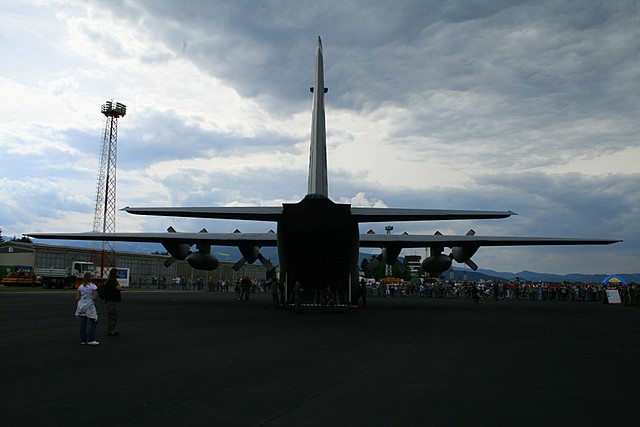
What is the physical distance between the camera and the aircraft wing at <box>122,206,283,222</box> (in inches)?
616

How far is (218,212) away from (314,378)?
31.9ft

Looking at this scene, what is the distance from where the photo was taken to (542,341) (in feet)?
36.8

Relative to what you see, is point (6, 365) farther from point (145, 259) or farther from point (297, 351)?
point (145, 259)

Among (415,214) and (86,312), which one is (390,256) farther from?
(86,312)

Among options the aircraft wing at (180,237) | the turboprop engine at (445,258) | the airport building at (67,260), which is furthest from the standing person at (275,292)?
the airport building at (67,260)

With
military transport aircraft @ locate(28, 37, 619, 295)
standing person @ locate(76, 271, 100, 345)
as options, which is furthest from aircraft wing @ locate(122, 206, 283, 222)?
standing person @ locate(76, 271, 100, 345)

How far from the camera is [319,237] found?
18344 millimetres

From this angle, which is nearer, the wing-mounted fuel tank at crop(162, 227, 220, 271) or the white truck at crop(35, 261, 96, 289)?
the wing-mounted fuel tank at crop(162, 227, 220, 271)

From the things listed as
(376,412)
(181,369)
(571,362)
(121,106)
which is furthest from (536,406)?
(121,106)

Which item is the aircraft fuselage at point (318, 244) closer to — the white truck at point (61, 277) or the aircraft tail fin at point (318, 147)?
the aircraft tail fin at point (318, 147)

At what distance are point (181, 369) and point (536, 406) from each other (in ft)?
14.8

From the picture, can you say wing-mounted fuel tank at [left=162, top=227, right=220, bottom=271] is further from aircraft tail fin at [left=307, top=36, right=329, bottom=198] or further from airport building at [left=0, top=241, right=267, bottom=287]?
airport building at [left=0, top=241, right=267, bottom=287]

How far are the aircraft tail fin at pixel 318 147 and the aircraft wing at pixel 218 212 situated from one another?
1693mm

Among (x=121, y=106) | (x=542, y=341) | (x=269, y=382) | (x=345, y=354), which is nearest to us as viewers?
(x=269, y=382)
